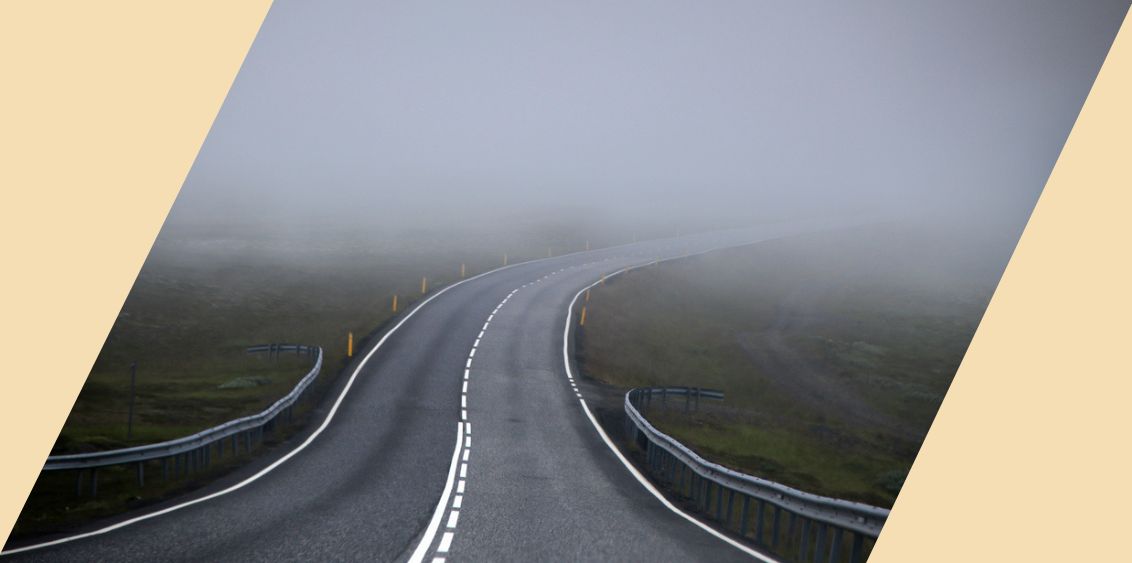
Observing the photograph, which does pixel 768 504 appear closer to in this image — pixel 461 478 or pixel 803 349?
pixel 461 478

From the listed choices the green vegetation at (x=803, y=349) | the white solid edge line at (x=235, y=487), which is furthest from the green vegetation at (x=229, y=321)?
the green vegetation at (x=803, y=349)

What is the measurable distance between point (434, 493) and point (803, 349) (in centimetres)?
3720

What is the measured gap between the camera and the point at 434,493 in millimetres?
15586

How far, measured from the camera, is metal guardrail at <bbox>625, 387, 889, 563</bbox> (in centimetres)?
1060

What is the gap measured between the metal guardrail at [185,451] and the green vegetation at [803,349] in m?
12.9

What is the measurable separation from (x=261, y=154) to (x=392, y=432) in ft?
617

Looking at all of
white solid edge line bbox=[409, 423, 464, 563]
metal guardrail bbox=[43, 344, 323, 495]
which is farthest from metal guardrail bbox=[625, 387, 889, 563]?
metal guardrail bbox=[43, 344, 323, 495]

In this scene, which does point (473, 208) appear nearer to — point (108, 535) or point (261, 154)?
point (261, 154)

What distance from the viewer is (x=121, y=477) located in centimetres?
1789

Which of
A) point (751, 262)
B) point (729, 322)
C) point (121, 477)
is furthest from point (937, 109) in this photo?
point (121, 477)

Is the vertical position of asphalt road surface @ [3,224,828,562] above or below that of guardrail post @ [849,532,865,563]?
below

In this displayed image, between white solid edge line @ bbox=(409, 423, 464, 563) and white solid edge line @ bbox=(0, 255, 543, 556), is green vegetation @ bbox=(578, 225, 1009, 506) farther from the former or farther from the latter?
white solid edge line @ bbox=(0, 255, 543, 556)

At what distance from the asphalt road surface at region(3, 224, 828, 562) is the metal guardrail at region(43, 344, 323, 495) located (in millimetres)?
1218

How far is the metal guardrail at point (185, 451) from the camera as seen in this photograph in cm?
1522
